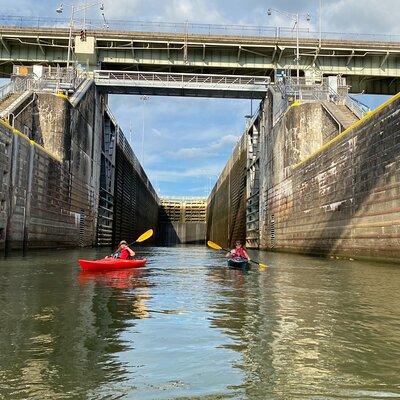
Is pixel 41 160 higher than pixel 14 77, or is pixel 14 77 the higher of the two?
pixel 14 77

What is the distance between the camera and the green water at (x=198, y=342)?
4805mm

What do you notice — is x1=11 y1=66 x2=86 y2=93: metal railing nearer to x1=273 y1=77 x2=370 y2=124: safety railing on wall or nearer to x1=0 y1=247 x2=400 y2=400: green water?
x1=273 y1=77 x2=370 y2=124: safety railing on wall

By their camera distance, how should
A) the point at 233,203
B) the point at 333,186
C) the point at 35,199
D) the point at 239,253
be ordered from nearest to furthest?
the point at 239,253 → the point at 333,186 → the point at 35,199 → the point at 233,203

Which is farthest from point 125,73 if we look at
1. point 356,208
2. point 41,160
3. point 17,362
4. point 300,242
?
point 17,362

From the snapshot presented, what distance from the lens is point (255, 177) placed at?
162ft

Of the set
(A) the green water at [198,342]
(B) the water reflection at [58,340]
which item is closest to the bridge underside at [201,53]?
(A) the green water at [198,342]

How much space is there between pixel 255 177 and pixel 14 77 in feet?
84.5

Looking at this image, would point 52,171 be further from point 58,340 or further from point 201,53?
point 58,340

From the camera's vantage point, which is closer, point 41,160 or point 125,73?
point 41,160

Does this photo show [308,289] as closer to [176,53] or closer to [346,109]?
[346,109]

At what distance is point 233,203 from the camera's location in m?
61.7

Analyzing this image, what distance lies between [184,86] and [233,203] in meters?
24.2

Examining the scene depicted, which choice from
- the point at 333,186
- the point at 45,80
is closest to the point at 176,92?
the point at 45,80

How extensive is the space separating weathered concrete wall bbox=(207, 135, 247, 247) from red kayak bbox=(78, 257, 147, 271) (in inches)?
1415
